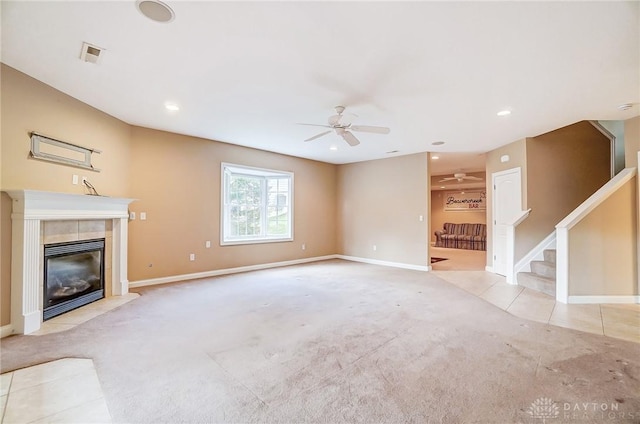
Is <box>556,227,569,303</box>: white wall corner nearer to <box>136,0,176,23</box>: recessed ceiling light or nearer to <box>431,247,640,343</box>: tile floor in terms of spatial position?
<box>431,247,640,343</box>: tile floor

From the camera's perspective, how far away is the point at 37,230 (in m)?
2.85

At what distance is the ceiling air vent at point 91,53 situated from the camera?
2.34 meters

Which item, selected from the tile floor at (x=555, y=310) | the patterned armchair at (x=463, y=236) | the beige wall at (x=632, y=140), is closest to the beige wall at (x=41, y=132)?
the tile floor at (x=555, y=310)

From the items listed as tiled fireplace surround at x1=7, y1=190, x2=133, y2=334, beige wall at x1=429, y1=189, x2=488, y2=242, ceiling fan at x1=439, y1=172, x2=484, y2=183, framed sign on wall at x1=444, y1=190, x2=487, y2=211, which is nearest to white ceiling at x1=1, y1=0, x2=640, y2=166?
tiled fireplace surround at x1=7, y1=190, x2=133, y2=334

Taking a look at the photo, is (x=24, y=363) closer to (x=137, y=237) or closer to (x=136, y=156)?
(x=137, y=237)

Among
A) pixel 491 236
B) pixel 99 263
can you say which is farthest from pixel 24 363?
pixel 491 236

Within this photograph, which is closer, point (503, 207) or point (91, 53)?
point (91, 53)

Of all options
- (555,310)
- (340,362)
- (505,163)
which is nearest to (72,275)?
(340,362)

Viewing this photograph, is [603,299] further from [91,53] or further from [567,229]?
[91,53]

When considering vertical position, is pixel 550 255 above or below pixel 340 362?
above

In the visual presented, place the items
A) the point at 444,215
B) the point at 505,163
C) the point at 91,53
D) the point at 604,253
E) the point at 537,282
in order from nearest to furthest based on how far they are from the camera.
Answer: the point at 91,53 → the point at 604,253 → the point at 537,282 → the point at 505,163 → the point at 444,215

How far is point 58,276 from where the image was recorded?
3266mm

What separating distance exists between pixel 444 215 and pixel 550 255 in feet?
24.1

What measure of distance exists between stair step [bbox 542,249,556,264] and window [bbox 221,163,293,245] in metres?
4.94
